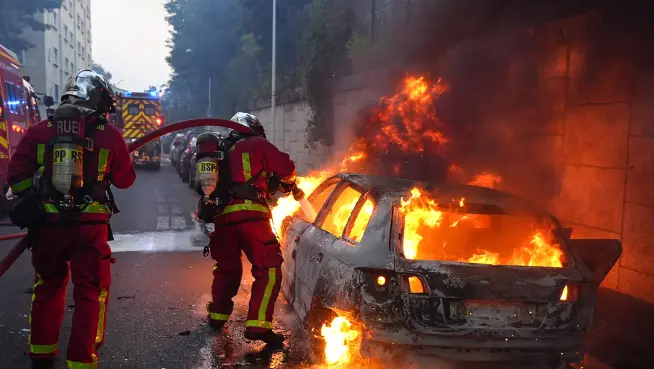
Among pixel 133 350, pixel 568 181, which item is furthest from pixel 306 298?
pixel 568 181

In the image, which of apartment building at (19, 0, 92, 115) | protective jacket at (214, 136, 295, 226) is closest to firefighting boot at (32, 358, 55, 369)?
protective jacket at (214, 136, 295, 226)

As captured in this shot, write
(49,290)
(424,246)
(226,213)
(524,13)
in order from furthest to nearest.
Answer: (524,13) < (226,213) < (424,246) < (49,290)

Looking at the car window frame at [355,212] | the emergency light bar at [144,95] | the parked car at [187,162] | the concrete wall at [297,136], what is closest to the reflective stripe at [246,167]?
the car window frame at [355,212]

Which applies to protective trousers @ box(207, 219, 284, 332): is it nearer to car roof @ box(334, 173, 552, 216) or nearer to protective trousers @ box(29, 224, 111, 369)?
car roof @ box(334, 173, 552, 216)

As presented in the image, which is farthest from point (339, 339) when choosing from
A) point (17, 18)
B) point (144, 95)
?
point (17, 18)

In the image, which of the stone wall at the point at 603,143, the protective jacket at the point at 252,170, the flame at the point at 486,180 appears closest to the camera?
the protective jacket at the point at 252,170

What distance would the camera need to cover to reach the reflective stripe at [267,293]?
438 centimetres

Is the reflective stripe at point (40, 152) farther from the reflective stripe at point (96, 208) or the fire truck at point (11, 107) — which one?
the fire truck at point (11, 107)

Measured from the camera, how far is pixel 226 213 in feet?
15.0

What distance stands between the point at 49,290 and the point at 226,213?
140 cm

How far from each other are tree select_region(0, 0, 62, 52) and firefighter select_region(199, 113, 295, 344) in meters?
29.2

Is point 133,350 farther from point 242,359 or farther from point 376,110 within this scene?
point 376,110

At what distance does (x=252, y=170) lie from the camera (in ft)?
15.0

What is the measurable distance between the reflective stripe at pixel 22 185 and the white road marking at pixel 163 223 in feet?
20.4
